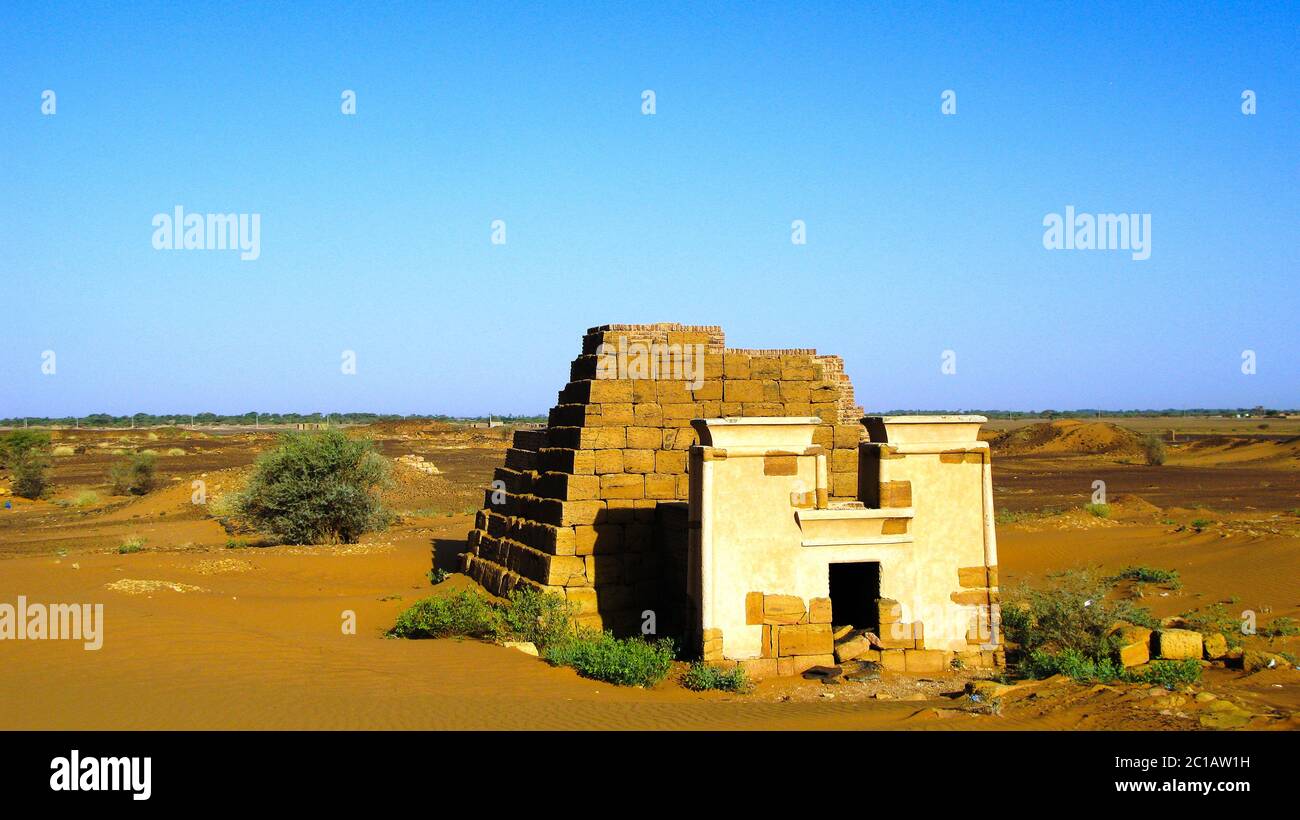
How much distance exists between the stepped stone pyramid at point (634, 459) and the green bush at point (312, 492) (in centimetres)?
915

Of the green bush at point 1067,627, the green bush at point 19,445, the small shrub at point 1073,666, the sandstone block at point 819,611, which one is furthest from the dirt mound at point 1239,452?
the green bush at point 19,445

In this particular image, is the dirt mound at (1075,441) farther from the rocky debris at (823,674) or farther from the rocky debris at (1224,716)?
the rocky debris at (1224,716)

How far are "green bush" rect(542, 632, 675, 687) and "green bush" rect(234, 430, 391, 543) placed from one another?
43.1ft

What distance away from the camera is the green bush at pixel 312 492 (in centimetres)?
2361

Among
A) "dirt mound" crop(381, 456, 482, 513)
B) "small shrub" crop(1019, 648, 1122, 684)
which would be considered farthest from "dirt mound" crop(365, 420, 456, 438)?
"small shrub" crop(1019, 648, 1122, 684)

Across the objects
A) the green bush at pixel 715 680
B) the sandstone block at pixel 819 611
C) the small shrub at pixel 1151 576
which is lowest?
the small shrub at pixel 1151 576

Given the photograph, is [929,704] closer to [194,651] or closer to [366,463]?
[194,651]

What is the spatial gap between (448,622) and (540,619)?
1357 millimetres

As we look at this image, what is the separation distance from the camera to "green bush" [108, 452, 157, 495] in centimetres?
4084

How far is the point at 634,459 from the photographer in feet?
46.6

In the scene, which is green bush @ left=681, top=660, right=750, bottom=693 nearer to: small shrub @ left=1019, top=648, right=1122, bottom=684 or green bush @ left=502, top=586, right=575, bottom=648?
green bush @ left=502, top=586, right=575, bottom=648

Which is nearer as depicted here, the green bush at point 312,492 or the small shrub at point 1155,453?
the green bush at point 312,492

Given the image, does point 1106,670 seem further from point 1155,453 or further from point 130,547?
point 1155,453
